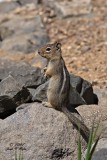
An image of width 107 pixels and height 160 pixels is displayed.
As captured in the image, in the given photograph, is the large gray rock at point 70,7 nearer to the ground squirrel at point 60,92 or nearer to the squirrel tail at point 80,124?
the ground squirrel at point 60,92

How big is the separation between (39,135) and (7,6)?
727 cm

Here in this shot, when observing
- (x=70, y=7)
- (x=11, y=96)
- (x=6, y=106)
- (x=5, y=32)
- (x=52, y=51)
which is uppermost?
(x=52, y=51)

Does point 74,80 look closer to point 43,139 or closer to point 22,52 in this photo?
point 43,139

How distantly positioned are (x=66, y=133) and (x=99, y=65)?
388 cm

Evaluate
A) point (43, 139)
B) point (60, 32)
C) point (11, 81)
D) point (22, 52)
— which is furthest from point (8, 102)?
point (60, 32)

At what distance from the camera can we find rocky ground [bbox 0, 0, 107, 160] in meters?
7.91

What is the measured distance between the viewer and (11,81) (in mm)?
8898

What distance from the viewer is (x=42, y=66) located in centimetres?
1134

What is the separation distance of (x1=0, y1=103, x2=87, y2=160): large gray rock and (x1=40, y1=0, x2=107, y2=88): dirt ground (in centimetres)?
287

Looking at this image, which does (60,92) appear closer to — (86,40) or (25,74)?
(25,74)

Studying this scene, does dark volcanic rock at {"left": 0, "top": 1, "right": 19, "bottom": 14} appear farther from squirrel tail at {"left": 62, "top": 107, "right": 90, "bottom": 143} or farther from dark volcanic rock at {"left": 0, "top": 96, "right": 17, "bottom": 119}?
squirrel tail at {"left": 62, "top": 107, "right": 90, "bottom": 143}

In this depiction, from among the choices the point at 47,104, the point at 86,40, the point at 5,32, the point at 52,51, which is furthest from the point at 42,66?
the point at 47,104

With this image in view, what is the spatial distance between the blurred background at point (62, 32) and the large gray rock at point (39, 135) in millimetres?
2839

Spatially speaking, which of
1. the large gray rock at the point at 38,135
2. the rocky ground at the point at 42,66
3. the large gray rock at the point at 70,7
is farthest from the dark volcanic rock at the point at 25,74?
the large gray rock at the point at 70,7
